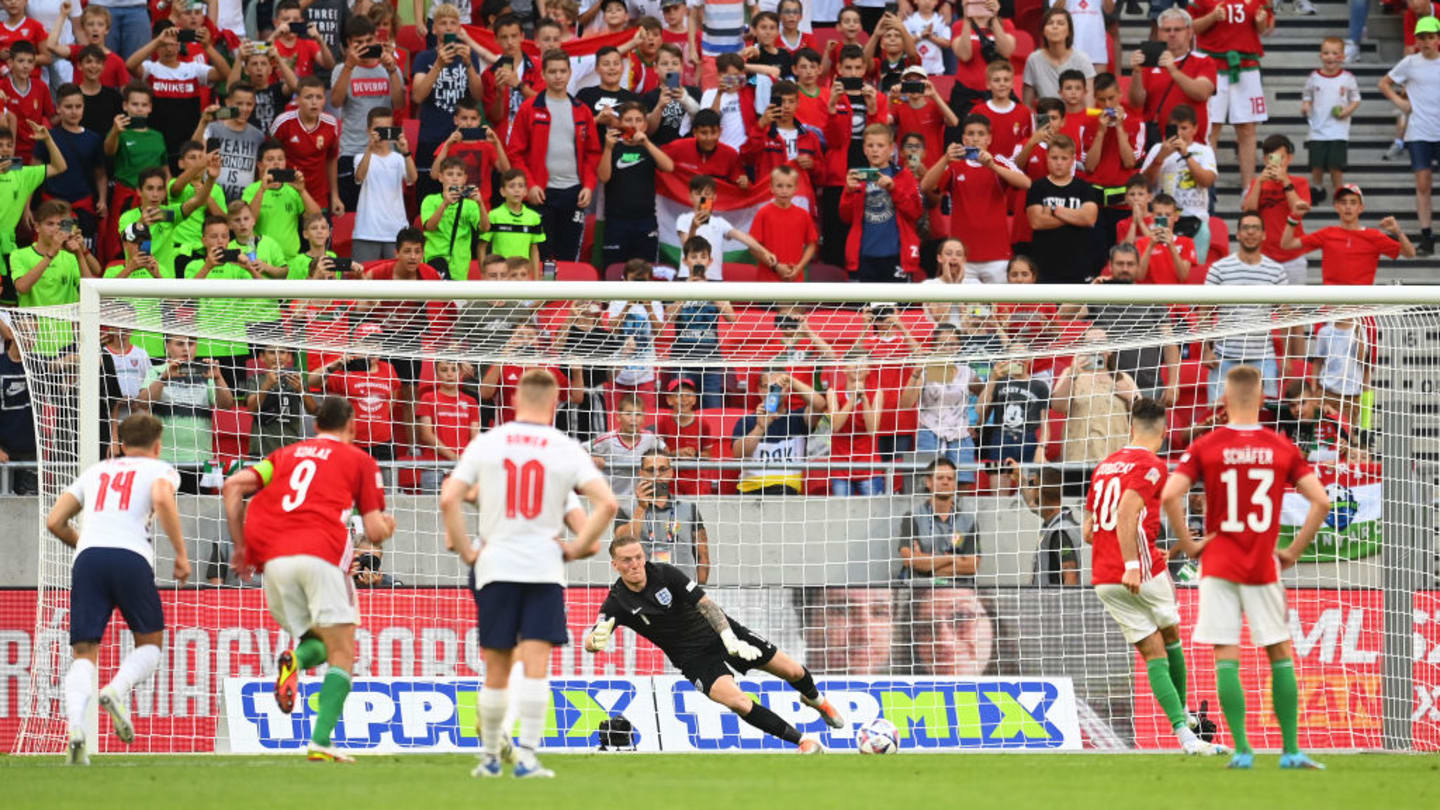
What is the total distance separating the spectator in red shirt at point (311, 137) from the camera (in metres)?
17.7

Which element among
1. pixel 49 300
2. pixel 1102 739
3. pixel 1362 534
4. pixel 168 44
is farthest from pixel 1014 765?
pixel 168 44

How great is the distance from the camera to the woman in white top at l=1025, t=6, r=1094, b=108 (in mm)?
19359

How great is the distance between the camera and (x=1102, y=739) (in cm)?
1418

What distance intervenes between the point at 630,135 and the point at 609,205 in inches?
25.8

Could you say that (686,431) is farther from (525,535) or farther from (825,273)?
(525,535)

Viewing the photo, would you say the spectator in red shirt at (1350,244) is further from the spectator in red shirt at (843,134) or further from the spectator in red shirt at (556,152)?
the spectator in red shirt at (556,152)

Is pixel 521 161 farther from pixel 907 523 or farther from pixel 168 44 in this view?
pixel 907 523

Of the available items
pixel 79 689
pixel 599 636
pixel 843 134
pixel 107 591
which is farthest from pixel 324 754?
pixel 843 134

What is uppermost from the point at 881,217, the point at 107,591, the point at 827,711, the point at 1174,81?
the point at 1174,81

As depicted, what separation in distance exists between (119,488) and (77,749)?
148 centimetres

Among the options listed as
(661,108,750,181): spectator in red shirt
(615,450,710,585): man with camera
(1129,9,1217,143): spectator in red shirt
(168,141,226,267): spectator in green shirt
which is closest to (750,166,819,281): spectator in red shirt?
(661,108,750,181): spectator in red shirt

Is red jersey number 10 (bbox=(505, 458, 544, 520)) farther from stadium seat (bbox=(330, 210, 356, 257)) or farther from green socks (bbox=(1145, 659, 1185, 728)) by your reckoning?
stadium seat (bbox=(330, 210, 356, 257))

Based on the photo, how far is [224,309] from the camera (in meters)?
13.6

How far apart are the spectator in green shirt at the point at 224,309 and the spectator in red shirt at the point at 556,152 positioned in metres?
2.96
